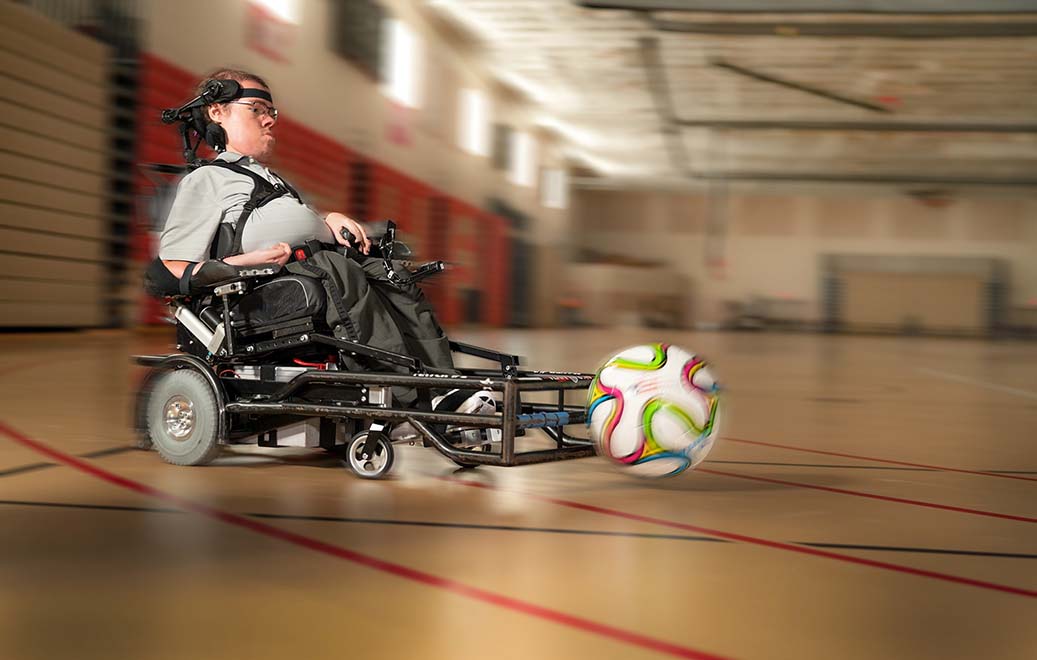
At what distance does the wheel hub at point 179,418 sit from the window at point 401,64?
1705 centimetres

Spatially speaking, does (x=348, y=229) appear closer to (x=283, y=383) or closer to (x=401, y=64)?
(x=283, y=383)

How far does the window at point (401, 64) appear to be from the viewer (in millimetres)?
19766

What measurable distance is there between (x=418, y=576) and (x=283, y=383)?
139 cm

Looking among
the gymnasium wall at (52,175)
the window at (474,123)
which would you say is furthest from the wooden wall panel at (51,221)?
the window at (474,123)

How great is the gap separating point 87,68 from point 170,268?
10378 mm

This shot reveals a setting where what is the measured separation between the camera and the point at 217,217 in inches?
132

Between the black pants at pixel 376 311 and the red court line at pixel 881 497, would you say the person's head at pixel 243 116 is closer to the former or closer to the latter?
the black pants at pixel 376 311

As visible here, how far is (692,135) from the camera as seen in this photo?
96.4 ft

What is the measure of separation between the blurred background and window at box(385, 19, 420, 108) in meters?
0.07

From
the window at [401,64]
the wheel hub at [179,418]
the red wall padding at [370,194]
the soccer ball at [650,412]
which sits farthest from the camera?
the window at [401,64]

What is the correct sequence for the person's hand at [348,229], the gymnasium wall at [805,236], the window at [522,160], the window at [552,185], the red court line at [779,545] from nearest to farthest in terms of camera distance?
the red court line at [779,545], the person's hand at [348,229], the window at [522,160], the window at [552,185], the gymnasium wall at [805,236]

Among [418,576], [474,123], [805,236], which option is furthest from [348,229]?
[805,236]

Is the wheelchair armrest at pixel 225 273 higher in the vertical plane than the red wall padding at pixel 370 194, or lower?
lower

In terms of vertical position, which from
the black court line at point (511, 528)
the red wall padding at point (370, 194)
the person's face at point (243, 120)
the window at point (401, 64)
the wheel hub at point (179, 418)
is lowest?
the black court line at point (511, 528)
